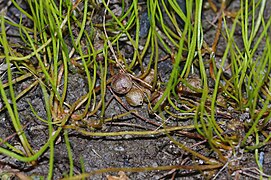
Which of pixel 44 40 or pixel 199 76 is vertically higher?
pixel 44 40

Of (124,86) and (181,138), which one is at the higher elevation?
(124,86)

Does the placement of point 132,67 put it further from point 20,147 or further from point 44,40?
point 20,147

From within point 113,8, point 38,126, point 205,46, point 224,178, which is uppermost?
point 113,8

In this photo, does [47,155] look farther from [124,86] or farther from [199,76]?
[199,76]

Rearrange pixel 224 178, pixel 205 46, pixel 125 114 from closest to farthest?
pixel 224 178 < pixel 125 114 < pixel 205 46

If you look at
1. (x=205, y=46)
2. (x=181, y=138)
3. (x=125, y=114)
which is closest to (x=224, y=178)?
(x=181, y=138)

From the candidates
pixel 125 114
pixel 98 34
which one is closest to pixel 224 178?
pixel 125 114

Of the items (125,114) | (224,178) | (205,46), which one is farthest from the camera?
(205,46)

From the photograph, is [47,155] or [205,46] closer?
[47,155]

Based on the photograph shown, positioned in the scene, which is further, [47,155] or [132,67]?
[132,67]
